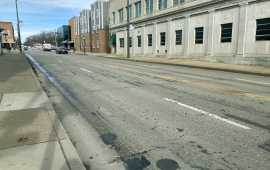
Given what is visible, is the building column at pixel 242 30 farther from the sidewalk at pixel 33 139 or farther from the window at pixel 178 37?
the sidewalk at pixel 33 139

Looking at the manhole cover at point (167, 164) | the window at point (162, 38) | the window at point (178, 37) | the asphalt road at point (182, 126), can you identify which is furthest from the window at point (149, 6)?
the manhole cover at point (167, 164)

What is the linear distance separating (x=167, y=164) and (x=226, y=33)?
1847 centimetres

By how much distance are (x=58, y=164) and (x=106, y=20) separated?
4894cm

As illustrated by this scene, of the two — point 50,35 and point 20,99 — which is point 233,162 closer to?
point 20,99

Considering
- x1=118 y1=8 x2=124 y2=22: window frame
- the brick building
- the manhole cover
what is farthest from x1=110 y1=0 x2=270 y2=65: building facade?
the manhole cover

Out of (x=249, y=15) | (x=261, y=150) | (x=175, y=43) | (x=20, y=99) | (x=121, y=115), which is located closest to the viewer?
(x=261, y=150)

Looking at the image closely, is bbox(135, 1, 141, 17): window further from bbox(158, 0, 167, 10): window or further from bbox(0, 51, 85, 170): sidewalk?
bbox(0, 51, 85, 170): sidewalk

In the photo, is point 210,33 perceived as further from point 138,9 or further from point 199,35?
point 138,9

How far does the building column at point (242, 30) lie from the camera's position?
1671 centimetres

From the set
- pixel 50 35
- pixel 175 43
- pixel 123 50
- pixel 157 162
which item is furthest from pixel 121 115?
pixel 50 35

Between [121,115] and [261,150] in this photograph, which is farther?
[121,115]

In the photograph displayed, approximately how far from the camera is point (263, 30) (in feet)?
51.5

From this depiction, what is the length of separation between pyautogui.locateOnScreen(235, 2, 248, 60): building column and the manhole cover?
16861mm

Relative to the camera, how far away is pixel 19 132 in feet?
12.2
